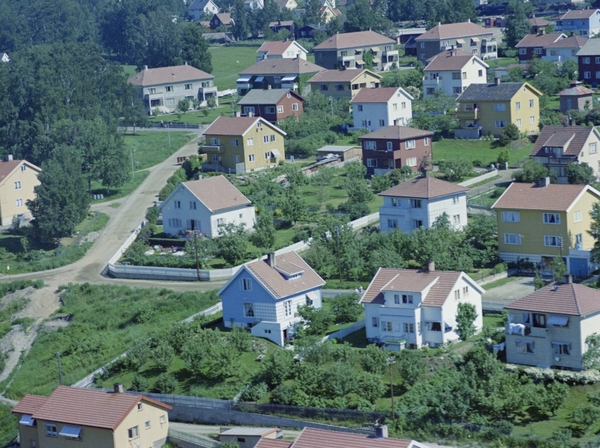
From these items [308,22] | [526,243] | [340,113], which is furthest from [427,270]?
[308,22]

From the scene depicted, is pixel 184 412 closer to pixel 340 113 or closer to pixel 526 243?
pixel 526 243

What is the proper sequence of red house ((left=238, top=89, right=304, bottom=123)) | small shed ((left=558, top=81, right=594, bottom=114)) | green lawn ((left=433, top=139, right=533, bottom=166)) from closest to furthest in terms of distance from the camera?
1. green lawn ((left=433, top=139, right=533, bottom=166))
2. small shed ((left=558, top=81, right=594, bottom=114))
3. red house ((left=238, top=89, right=304, bottom=123))

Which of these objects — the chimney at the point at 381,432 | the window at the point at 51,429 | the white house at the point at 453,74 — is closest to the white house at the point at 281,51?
the white house at the point at 453,74

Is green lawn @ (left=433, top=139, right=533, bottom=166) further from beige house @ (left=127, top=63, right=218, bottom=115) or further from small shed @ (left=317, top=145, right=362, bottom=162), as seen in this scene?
beige house @ (left=127, top=63, right=218, bottom=115)

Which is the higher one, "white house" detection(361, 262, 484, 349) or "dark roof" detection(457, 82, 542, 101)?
"dark roof" detection(457, 82, 542, 101)

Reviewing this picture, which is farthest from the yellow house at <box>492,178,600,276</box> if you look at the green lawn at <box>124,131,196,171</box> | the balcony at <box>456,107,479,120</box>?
the green lawn at <box>124,131,196,171</box>

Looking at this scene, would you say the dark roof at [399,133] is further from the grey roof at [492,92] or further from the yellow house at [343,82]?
the yellow house at [343,82]
